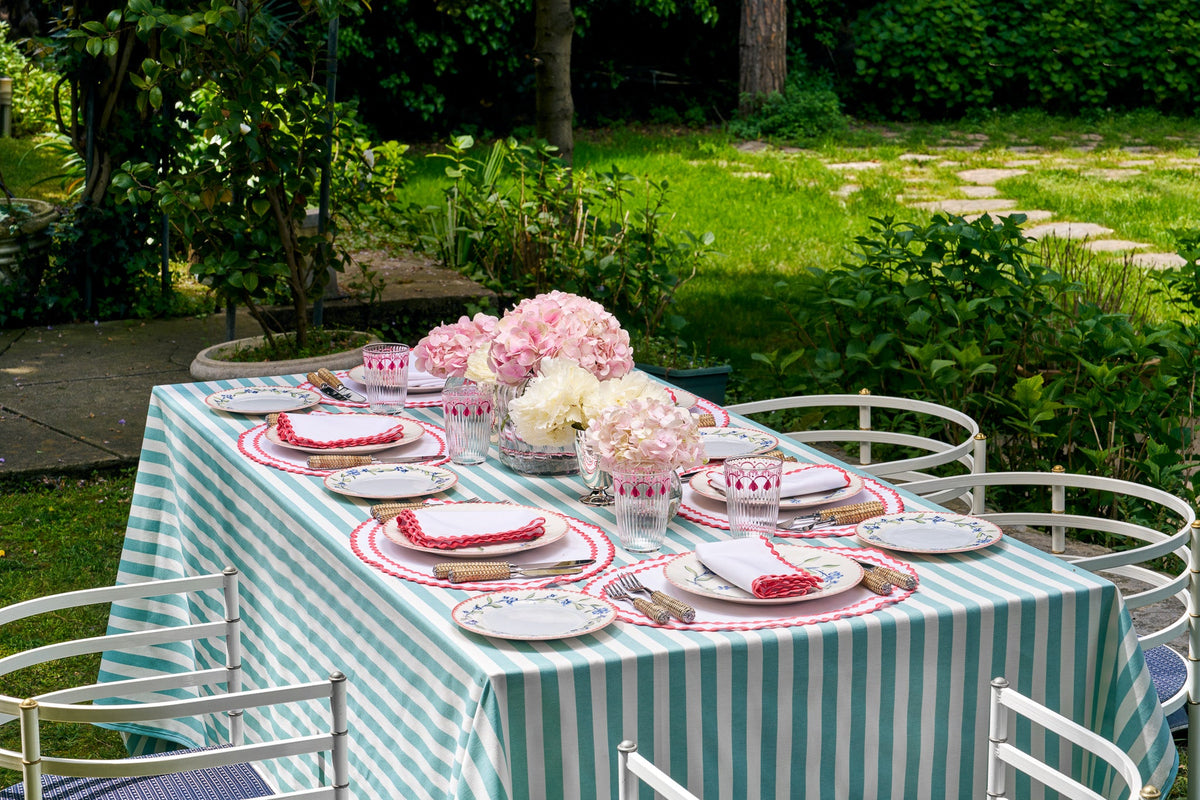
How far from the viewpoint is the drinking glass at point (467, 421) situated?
8.84 ft

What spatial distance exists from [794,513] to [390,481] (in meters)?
0.76

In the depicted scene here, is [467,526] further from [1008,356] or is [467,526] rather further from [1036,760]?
[1008,356]

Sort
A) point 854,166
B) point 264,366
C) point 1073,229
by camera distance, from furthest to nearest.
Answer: point 854,166 → point 1073,229 → point 264,366

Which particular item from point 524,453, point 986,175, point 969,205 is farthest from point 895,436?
point 986,175

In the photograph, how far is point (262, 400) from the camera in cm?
317

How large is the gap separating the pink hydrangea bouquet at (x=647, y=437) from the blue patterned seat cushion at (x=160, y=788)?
0.81m

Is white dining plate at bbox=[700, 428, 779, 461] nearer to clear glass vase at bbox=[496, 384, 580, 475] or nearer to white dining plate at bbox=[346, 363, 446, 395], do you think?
clear glass vase at bbox=[496, 384, 580, 475]

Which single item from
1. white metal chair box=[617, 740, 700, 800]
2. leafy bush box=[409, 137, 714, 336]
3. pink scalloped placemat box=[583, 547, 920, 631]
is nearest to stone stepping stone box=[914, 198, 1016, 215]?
leafy bush box=[409, 137, 714, 336]

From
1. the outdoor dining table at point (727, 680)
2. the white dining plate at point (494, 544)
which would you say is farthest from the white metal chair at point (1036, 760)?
the white dining plate at point (494, 544)

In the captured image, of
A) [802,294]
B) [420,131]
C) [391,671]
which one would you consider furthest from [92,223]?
[420,131]

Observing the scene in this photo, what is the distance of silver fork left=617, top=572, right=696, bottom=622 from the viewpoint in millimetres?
1903

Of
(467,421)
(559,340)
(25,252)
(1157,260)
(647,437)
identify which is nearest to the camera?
(647,437)

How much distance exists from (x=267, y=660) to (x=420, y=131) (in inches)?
447

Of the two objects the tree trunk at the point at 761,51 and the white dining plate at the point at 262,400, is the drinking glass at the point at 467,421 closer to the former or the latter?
the white dining plate at the point at 262,400
